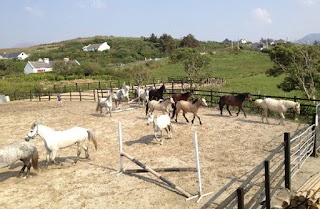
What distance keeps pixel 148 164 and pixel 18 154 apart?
11.4 feet

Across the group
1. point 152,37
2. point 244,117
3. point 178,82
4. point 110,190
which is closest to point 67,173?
point 110,190

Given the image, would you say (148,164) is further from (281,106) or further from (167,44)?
(167,44)

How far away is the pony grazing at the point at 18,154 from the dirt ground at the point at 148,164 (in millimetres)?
479

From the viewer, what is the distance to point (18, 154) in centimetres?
755

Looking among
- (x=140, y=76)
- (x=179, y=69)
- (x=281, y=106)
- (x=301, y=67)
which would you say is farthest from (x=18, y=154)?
(x=179, y=69)

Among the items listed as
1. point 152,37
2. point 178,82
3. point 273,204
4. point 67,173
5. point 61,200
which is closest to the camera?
point 273,204

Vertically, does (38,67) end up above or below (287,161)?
above

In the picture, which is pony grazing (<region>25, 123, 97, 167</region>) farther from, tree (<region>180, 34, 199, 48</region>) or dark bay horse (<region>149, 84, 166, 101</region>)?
tree (<region>180, 34, 199, 48</region>)

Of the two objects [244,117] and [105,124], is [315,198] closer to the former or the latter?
[244,117]

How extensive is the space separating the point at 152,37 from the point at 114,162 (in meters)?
99.8

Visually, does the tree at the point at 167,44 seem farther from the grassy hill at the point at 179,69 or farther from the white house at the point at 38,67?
the white house at the point at 38,67

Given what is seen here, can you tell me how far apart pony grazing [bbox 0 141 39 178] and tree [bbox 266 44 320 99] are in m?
18.3

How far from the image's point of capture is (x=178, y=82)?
33.4 meters

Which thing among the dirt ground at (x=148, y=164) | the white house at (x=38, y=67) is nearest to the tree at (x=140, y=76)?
the dirt ground at (x=148, y=164)
